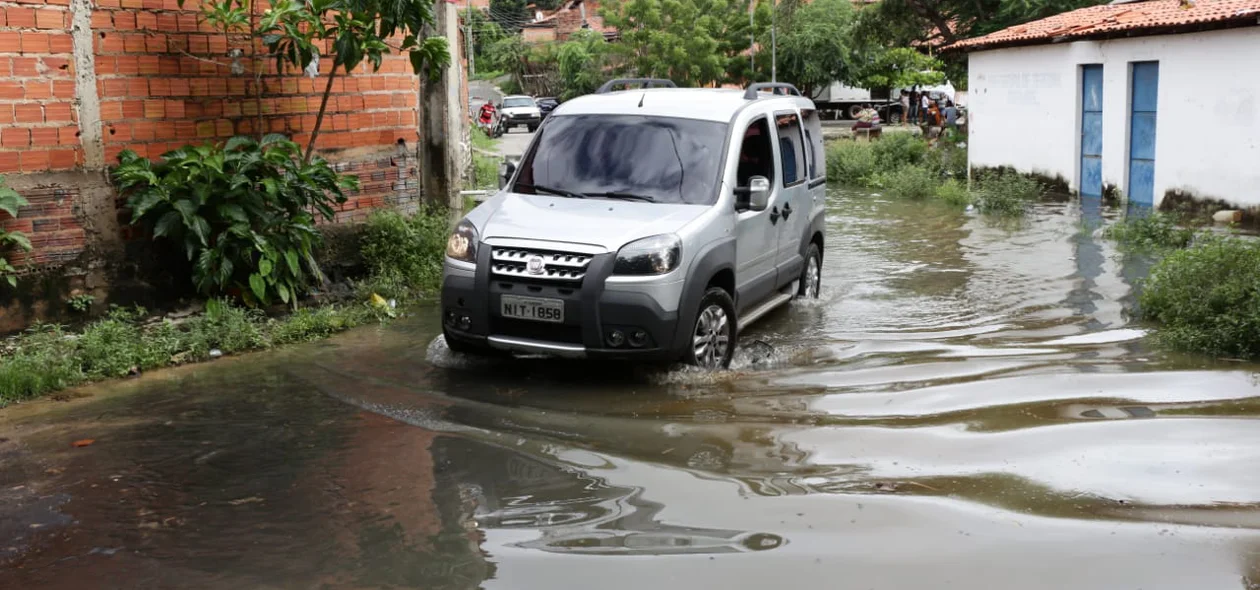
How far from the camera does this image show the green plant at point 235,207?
8.76 m

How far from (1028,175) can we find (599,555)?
1905 cm

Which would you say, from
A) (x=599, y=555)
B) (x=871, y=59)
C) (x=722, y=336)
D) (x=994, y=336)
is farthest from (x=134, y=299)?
(x=871, y=59)

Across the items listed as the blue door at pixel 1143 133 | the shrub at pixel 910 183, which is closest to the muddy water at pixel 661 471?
the blue door at pixel 1143 133

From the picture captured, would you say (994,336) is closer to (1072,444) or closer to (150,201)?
(1072,444)

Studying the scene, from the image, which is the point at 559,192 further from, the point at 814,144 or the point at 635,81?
the point at 814,144

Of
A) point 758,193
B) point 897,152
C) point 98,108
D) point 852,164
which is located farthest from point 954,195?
point 98,108

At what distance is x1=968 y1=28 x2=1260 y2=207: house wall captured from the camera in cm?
1576

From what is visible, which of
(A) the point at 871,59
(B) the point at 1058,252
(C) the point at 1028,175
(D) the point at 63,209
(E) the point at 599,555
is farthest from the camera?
(A) the point at 871,59

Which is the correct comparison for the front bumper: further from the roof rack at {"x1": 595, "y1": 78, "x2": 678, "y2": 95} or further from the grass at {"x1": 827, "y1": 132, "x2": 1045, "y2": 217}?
the grass at {"x1": 827, "y1": 132, "x2": 1045, "y2": 217}

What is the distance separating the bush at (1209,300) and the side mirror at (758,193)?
3.13m

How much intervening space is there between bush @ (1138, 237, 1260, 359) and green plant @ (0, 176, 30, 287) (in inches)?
322

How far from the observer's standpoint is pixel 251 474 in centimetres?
585

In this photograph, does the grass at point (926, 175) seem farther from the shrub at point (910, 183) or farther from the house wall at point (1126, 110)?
the house wall at point (1126, 110)

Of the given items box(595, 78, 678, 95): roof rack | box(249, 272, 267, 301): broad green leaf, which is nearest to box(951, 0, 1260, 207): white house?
box(595, 78, 678, 95): roof rack
